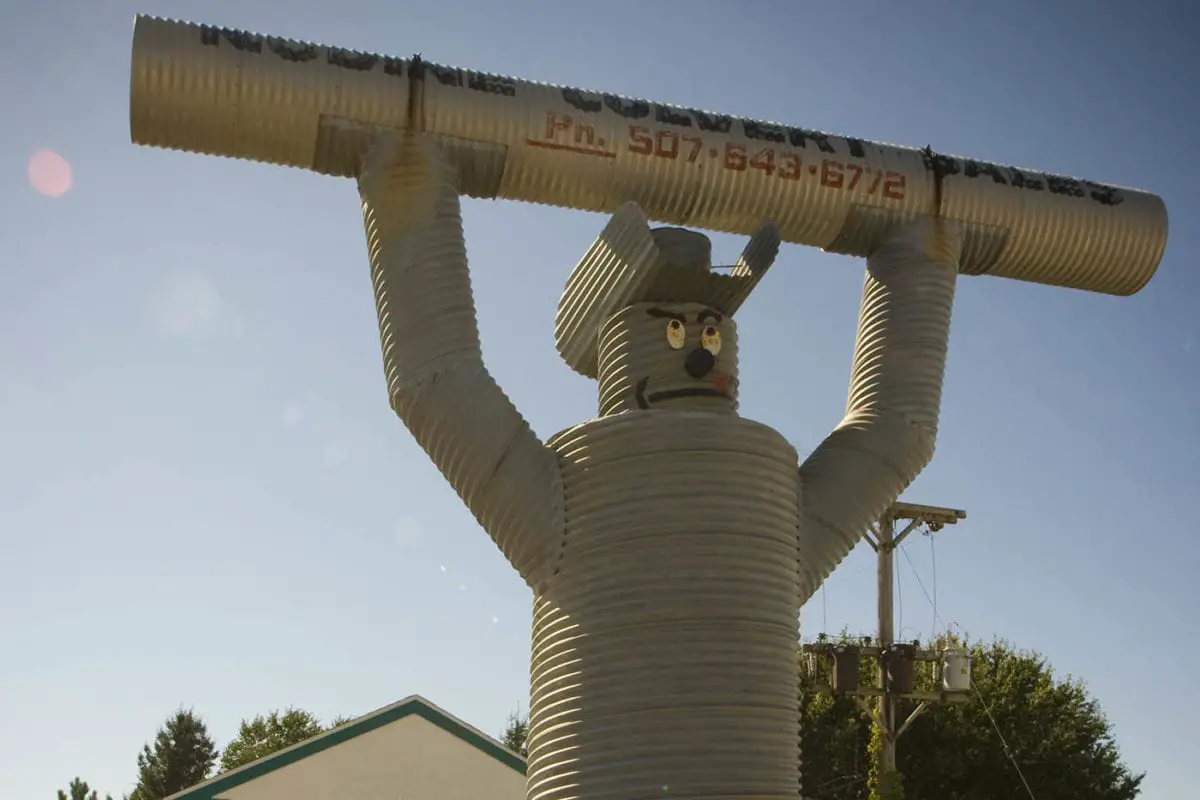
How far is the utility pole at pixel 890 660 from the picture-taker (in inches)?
793

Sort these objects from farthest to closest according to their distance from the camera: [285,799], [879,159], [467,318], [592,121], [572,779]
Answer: [285,799], [879,159], [592,121], [467,318], [572,779]

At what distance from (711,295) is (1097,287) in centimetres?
332

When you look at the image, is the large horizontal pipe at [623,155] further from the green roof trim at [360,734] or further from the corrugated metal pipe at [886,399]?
the green roof trim at [360,734]

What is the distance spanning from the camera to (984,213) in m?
9.30

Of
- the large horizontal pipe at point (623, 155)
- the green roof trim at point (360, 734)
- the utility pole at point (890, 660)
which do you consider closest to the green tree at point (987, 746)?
the utility pole at point (890, 660)

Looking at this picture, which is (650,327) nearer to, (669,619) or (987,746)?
(669,619)

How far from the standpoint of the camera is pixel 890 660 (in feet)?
66.4

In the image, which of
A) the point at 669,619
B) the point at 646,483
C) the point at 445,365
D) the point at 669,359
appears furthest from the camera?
the point at 669,359

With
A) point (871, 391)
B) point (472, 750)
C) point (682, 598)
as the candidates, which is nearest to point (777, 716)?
point (682, 598)

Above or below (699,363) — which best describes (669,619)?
below

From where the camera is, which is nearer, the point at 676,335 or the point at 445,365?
the point at 445,365

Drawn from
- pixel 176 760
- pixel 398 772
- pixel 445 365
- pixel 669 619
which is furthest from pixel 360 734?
pixel 176 760

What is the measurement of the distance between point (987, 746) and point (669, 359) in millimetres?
24428

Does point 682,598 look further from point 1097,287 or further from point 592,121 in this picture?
point 1097,287
